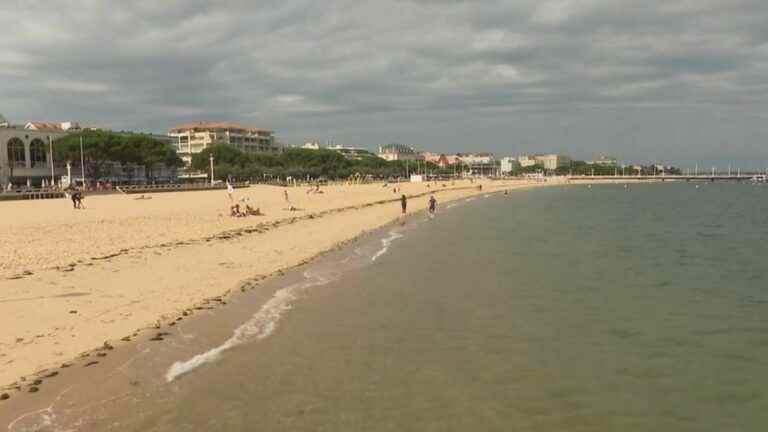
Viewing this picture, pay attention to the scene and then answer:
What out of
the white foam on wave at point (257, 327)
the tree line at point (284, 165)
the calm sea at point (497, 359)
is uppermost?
the tree line at point (284, 165)

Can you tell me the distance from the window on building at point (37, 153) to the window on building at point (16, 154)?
1.19 meters

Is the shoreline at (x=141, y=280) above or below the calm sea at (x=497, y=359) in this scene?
above

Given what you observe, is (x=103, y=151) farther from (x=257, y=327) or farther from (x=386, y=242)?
(x=257, y=327)

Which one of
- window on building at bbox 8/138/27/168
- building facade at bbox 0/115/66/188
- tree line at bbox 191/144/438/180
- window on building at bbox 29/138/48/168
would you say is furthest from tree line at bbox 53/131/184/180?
tree line at bbox 191/144/438/180

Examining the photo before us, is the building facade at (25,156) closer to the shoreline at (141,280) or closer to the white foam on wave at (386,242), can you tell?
the white foam on wave at (386,242)

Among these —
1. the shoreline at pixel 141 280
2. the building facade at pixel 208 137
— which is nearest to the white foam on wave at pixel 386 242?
the shoreline at pixel 141 280

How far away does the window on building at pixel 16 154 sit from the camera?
293ft

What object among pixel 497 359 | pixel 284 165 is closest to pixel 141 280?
pixel 497 359

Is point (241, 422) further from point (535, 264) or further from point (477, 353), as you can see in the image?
point (535, 264)

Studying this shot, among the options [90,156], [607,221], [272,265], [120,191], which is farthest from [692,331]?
[90,156]

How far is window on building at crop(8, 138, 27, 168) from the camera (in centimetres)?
8925

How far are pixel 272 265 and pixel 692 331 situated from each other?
39.0 ft

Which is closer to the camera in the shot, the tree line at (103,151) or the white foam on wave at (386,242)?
the white foam on wave at (386,242)

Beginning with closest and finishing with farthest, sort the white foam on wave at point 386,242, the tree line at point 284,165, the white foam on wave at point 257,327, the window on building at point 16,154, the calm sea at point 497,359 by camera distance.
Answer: the calm sea at point 497,359
the white foam on wave at point 257,327
the white foam on wave at point 386,242
the window on building at point 16,154
the tree line at point 284,165
